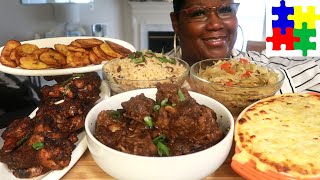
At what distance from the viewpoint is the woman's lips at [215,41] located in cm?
→ 176

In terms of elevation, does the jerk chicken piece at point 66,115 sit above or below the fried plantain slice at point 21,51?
below

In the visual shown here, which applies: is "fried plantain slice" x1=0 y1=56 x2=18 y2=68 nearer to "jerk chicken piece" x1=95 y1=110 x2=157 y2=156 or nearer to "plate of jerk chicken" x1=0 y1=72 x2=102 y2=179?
"plate of jerk chicken" x1=0 y1=72 x2=102 y2=179

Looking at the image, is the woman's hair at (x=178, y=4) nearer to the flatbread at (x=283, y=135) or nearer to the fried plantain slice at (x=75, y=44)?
the fried plantain slice at (x=75, y=44)

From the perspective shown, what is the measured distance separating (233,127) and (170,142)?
0.17 meters

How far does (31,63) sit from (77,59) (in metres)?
0.21

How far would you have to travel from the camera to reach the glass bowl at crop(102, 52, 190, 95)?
1179 millimetres

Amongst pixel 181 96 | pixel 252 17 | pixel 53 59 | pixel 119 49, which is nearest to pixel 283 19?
pixel 119 49

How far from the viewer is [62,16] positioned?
404 cm

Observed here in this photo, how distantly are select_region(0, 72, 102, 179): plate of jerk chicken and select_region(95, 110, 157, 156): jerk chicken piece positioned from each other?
11 centimetres

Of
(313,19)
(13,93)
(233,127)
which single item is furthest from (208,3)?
(13,93)

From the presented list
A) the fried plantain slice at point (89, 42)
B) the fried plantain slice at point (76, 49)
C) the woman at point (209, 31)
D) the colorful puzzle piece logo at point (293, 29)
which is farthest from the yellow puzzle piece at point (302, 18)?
the fried plantain slice at point (76, 49)

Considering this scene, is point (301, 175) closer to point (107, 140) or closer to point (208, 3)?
point (107, 140)

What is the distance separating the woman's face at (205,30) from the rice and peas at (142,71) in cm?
45

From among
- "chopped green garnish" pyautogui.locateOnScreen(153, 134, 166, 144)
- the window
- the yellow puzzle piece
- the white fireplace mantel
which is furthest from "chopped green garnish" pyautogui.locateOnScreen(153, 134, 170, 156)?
the window
